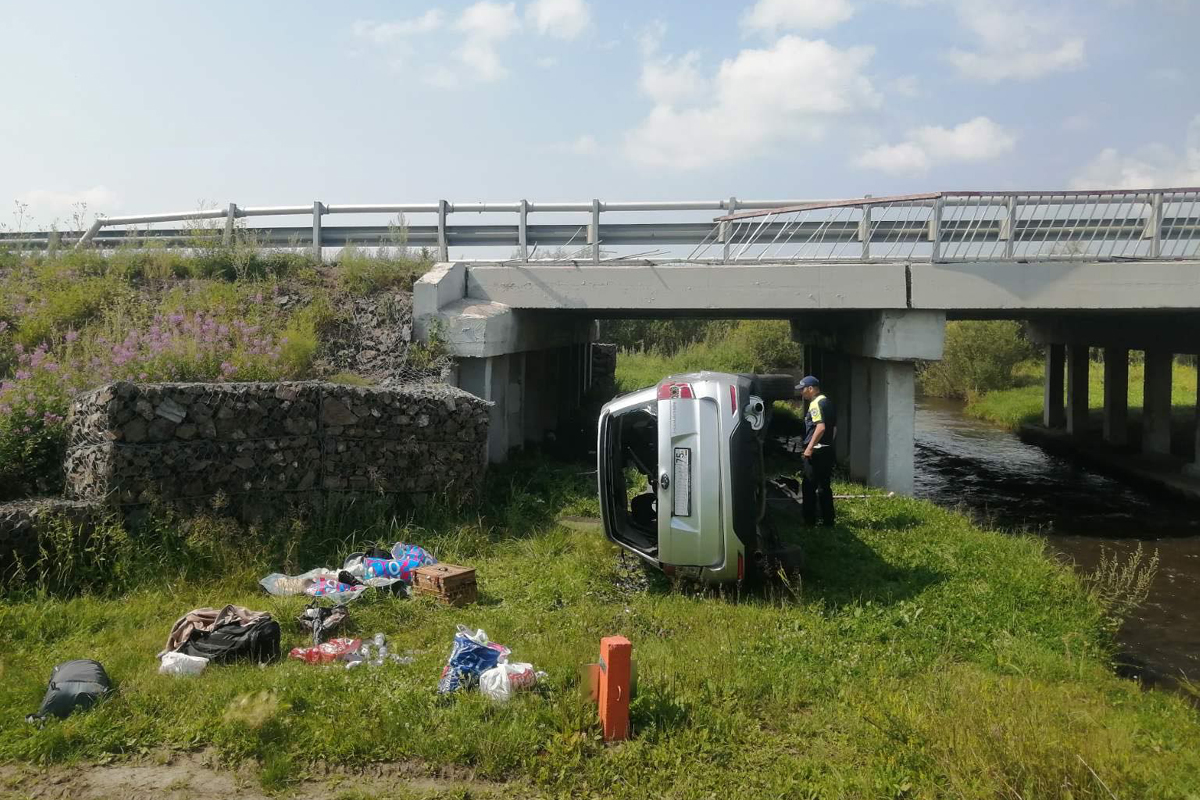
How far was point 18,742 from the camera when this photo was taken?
469 centimetres

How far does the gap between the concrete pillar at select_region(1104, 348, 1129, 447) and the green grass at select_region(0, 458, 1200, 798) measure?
14.2 meters

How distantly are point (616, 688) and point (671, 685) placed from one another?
31.3 inches

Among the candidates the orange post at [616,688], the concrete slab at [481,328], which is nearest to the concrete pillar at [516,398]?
the concrete slab at [481,328]

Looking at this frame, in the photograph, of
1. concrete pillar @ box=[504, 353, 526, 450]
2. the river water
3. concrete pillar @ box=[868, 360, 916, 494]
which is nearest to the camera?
the river water

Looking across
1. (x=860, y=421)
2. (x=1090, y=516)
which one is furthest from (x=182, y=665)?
(x=1090, y=516)

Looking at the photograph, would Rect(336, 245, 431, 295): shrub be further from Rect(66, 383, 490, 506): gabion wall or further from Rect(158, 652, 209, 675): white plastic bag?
Rect(158, 652, 209, 675): white plastic bag

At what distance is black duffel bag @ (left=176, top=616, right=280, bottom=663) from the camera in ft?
19.1

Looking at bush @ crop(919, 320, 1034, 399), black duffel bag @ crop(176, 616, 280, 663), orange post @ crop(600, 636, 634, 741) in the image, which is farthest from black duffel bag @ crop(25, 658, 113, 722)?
bush @ crop(919, 320, 1034, 399)

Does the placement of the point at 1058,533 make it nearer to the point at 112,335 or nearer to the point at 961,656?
the point at 961,656

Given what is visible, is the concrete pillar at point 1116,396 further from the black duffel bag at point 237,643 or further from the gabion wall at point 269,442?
the black duffel bag at point 237,643

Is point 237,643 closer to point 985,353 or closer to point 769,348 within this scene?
point 769,348

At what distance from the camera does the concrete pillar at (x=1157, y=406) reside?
61.6 feet

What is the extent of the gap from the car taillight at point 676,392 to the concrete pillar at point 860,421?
7.30 metres

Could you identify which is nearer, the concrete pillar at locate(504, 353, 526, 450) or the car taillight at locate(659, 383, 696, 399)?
the car taillight at locate(659, 383, 696, 399)
